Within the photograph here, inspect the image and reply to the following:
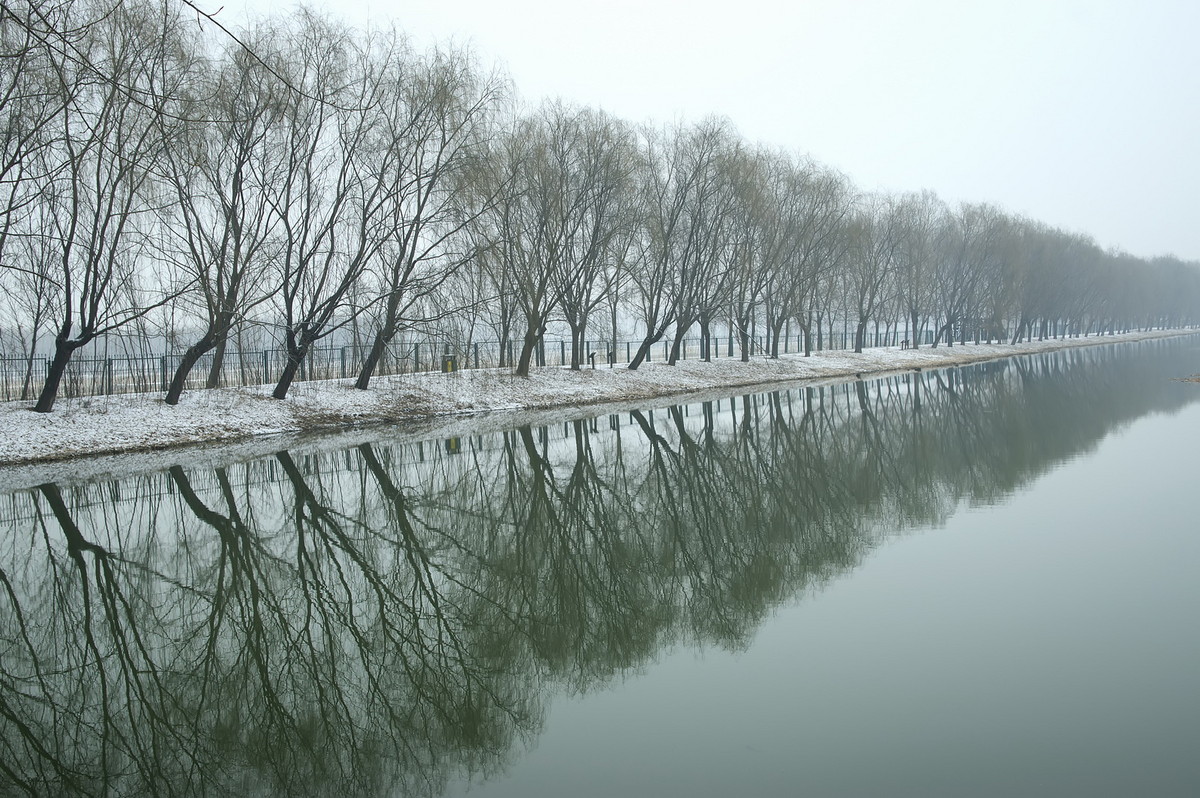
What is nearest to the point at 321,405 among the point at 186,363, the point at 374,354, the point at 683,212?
the point at 374,354

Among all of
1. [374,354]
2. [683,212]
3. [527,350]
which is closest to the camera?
[374,354]

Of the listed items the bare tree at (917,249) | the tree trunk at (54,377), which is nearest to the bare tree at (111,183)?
the tree trunk at (54,377)

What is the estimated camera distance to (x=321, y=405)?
2566 centimetres

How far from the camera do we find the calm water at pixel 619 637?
4.48m

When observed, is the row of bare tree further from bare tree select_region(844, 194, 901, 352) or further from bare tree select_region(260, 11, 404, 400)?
bare tree select_region(844, 194, 901, 352)

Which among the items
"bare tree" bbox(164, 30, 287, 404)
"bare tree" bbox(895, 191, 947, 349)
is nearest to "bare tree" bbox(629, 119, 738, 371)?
"bare tree" bbox(164, 30, 287, 404)

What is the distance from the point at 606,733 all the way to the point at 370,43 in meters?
24.8

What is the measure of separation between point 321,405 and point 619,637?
21.1 m

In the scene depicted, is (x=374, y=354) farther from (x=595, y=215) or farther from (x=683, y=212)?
(x=683, y=212)

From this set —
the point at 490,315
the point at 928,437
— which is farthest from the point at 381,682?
the point at 490,315

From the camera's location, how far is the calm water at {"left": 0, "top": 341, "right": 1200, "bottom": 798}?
4.48 metres

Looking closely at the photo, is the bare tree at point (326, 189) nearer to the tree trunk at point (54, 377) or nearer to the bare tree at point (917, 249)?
the tree trunk at point (54, 377)

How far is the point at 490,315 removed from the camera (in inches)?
1280

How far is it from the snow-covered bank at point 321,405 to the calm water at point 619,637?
6974 millimetres
